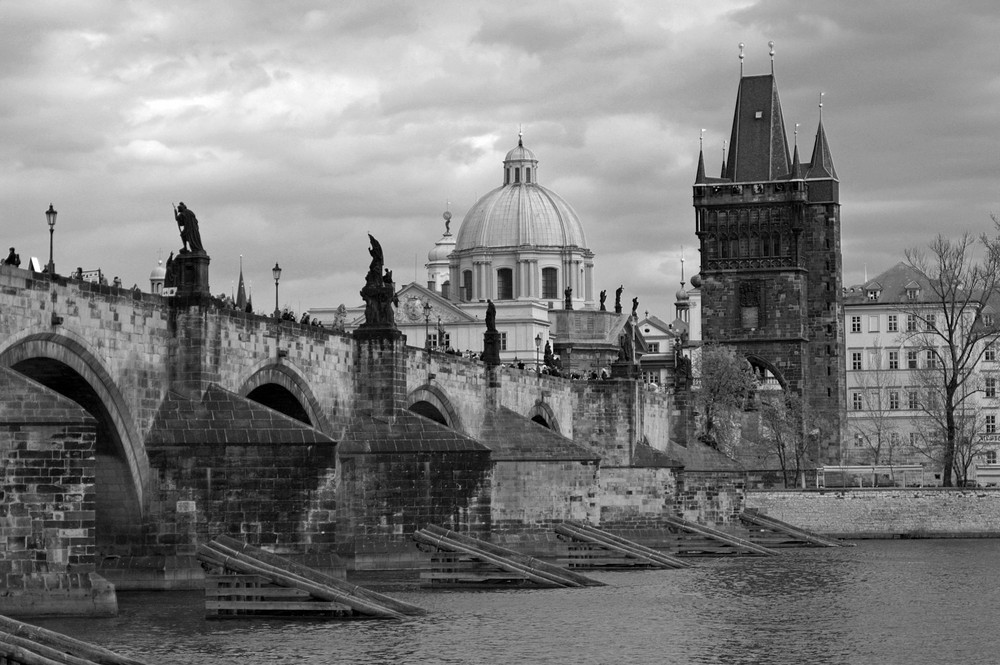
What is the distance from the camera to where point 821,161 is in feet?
515

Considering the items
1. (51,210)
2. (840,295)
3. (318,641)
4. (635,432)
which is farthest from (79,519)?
(840,295)

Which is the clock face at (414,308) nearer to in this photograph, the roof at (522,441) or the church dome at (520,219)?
the church dome at (520,219)

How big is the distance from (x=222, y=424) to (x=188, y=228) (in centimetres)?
474

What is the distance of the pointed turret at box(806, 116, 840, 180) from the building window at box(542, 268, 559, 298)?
95.8ft

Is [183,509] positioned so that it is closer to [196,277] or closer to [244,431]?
[244,431]

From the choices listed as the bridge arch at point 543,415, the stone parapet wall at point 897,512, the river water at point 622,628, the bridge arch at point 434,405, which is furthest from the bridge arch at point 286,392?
the stone parapet wall at point 897,512

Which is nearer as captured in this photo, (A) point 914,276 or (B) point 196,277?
(B) point 196,277

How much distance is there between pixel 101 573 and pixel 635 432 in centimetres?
4166

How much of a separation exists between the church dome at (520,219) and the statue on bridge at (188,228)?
131546mm

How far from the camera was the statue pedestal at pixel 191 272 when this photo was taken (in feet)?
148

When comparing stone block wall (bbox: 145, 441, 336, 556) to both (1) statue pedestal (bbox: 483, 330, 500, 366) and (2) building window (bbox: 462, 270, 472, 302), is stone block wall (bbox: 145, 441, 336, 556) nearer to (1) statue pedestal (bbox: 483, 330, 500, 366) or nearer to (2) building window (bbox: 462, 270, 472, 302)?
(1) statue pedestal (bbox: 483, 330, 500, 366)

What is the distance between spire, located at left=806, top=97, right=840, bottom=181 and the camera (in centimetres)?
15625

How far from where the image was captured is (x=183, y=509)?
4212 centimetres

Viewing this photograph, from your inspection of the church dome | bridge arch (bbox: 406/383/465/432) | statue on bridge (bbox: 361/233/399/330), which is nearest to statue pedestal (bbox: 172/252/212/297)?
statue on bridge (bbox: 361/233/399/330)
